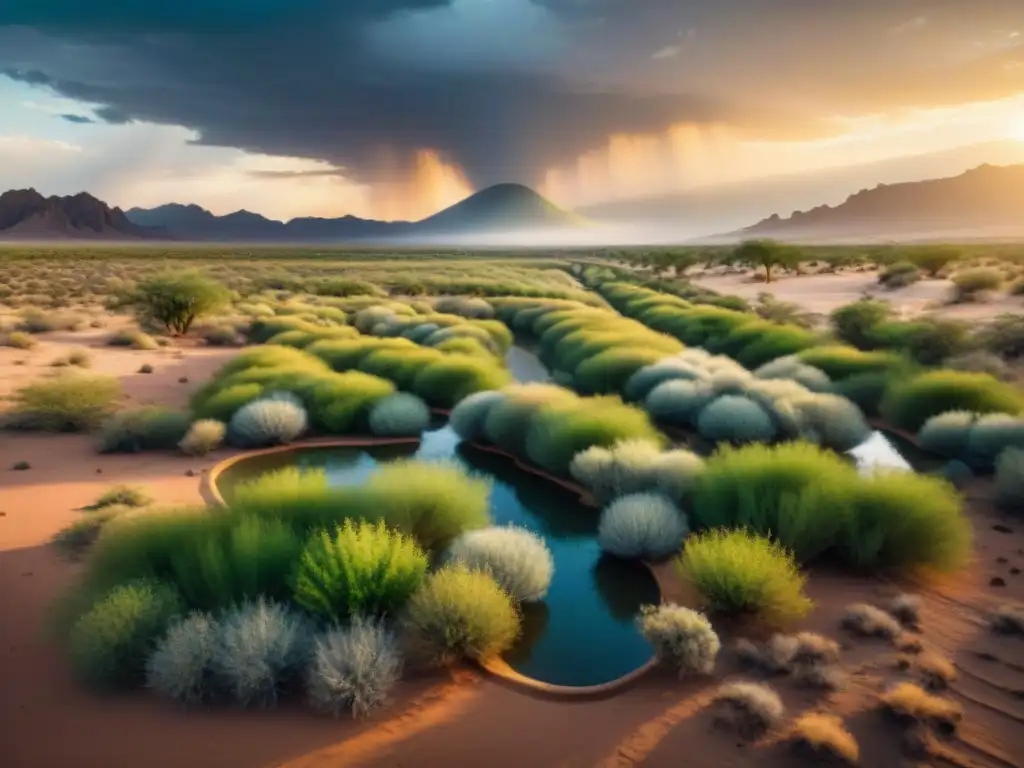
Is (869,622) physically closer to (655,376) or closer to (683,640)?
(683,640)

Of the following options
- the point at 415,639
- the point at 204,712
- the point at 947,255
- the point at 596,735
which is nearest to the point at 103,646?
the point at 204,712

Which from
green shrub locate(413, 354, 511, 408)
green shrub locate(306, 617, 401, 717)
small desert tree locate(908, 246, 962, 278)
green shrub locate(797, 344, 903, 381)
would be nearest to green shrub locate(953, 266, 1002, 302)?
small desert tree locate(908, 246, 962, 278)

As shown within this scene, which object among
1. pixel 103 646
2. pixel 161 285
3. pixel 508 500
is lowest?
pixel 508 500

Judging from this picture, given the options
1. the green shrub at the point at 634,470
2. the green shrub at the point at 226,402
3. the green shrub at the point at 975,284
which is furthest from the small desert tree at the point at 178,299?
the green shrub at the point at 975,284

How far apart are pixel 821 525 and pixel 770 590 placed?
1.85 metres

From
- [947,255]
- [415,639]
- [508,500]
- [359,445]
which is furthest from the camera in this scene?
[947,255]

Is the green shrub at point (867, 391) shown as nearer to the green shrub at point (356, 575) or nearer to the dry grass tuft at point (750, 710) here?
the dry grass tuft at point (750, 710)

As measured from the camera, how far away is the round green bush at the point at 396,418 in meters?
14.6

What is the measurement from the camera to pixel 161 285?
27.7 m

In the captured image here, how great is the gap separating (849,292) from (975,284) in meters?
9.78

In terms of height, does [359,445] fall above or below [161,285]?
below

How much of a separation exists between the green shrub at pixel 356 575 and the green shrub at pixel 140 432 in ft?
25.9

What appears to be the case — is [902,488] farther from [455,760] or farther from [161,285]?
[161,285]

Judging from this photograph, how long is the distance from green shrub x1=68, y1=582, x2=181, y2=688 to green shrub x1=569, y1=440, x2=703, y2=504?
6.23m
